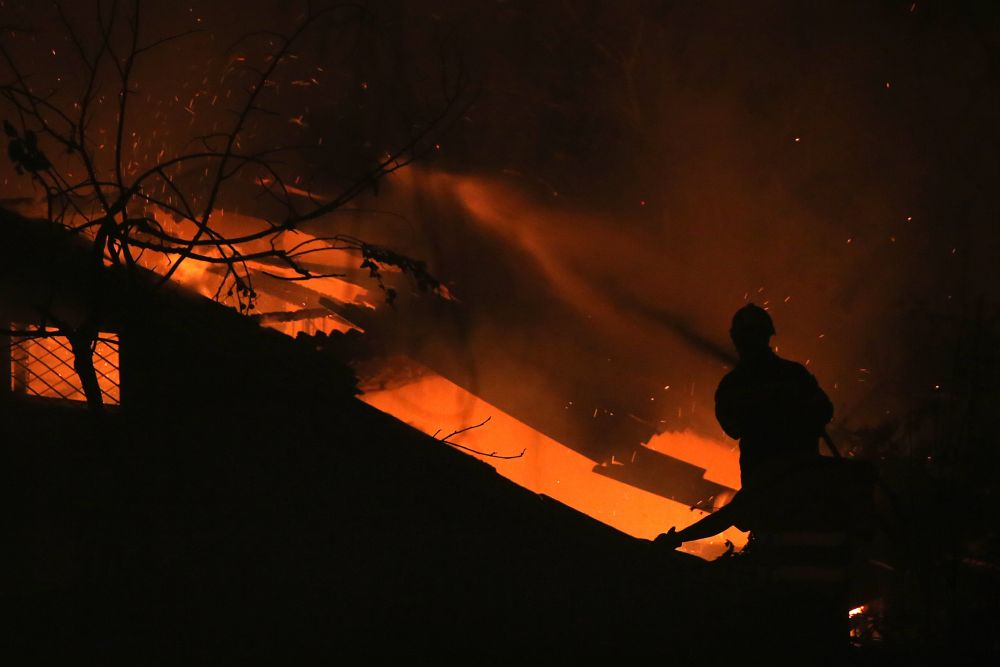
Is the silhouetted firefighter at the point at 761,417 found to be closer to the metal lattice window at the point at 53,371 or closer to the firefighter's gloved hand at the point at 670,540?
the firefighter's gloved hand at the point at 670,540

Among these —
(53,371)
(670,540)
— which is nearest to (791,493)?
(670,540)

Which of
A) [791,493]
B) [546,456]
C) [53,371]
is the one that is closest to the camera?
[791,493]

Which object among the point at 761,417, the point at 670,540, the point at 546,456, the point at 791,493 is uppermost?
the point at 546,456

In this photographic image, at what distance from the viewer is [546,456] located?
8438mm

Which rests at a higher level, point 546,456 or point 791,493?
point 546,456

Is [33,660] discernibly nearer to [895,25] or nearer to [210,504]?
[210,504]

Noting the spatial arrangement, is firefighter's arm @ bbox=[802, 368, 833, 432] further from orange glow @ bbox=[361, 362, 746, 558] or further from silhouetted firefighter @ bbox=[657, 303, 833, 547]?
orange glow @ bbox=[361, 362, 746, 558]

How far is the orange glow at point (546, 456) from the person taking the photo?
7.91 meters

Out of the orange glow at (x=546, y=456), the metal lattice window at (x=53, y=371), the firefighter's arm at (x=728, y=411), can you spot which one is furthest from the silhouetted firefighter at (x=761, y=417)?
the orange glow at (x=546, y=456)

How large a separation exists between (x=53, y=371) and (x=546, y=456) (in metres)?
4.44

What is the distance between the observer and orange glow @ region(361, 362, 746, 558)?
311 inches

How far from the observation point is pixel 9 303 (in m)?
5.04

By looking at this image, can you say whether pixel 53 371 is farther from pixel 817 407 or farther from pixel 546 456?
pixel 546 456

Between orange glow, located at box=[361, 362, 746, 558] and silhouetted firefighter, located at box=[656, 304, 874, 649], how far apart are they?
4.34 metres
